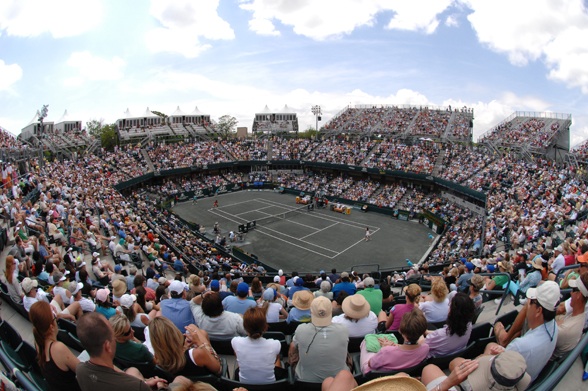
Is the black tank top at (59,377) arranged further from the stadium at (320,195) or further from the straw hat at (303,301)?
the straw hat at (303,301)

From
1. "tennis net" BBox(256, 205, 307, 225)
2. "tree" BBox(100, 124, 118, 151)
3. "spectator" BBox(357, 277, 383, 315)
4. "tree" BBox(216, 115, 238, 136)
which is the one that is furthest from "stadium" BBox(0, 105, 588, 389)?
"tree" BBox(216, 115, 238, 136)

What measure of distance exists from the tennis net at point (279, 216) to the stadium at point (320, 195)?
13 cm

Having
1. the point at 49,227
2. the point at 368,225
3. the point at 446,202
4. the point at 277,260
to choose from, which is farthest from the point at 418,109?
the point at 49,227

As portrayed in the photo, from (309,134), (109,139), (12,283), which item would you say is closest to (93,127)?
(109,139)

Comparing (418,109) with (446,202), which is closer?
(446,202)

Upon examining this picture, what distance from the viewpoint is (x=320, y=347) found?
4.58m

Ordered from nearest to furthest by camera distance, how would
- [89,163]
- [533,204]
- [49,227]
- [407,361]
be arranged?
[407,361]
[49,227]
[533,204]
[89,163]

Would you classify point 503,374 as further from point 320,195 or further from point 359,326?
point 320,195

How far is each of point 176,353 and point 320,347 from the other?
178 centimetres

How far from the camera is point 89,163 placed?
43.6 m

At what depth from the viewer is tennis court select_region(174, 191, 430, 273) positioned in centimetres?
2853

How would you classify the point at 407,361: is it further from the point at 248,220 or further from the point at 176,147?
the point at 176,147

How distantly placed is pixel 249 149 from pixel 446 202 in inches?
1370

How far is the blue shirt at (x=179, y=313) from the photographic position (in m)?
6.18
